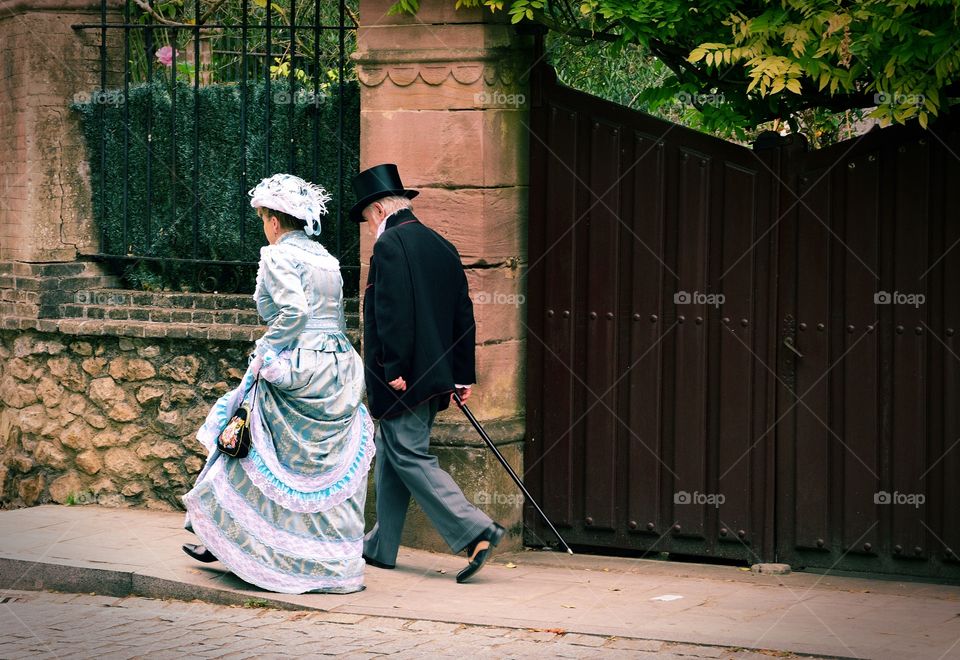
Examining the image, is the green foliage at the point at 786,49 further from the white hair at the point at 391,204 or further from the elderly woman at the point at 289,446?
the elderly woman at the point at 289,446

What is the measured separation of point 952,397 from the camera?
662 cm

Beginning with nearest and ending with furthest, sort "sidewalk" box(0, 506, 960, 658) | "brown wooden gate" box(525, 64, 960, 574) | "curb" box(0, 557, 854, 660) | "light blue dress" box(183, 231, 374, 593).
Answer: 1. "sidewalk" box(0, 506, 960, 658)
2. "curb" box(0, 557, 854, 660)
3. "light blue dress" box(183, 231, 374, 593)
4. "brown wooden gate" box(525, 64, 960, 574)

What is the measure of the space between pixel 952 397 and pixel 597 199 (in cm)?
197

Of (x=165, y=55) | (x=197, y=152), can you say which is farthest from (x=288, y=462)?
(x=165, y=55)

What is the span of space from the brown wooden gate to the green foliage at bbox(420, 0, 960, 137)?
11.2 inches

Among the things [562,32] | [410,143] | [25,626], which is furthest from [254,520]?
[562,32]

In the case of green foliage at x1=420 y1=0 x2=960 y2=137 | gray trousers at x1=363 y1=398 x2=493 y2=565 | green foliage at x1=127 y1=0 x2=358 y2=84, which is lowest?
gray trousers at x1=363 y1=398 x2=493 y2=565

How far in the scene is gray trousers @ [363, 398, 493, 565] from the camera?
664 cm

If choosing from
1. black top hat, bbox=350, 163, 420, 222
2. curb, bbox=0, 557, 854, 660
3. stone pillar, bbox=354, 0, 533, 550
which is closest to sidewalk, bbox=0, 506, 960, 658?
curb, bbox=0, 557, 854, 660

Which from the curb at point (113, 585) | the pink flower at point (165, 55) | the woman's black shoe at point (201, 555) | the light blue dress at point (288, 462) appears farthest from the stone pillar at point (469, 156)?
the pink flower at point (165, 55)

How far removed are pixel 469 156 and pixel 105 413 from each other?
2.81 m

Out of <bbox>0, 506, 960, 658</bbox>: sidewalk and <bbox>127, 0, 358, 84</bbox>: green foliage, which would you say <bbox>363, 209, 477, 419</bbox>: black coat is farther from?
<bbox>127, 0, 358, 84</bbox>: green foliage

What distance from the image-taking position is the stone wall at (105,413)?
8.16 m

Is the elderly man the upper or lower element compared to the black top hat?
lower
